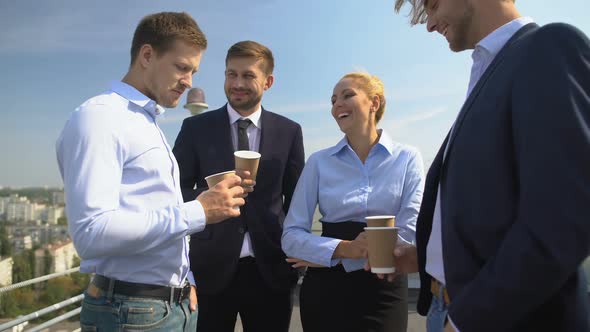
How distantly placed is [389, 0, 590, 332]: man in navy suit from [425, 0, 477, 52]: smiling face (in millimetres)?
165

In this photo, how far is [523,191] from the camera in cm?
101

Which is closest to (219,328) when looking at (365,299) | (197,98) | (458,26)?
(365,299)

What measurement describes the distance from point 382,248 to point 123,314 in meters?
1.05

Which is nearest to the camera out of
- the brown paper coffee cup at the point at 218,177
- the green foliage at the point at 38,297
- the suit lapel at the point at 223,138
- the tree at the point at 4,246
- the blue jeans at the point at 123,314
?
the blue jeans at the point at 123,314

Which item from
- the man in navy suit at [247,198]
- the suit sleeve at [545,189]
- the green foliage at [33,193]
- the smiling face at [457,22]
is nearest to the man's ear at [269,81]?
the man in navy suit at [247,198]

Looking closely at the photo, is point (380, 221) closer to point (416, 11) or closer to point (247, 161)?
point (247, 161)

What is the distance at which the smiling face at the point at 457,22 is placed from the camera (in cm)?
138

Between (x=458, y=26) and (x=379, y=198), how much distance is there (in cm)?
116

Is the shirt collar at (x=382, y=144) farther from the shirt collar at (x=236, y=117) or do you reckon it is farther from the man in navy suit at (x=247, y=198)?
the shirt collar at (x=236, y=117)

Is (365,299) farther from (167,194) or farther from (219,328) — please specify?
(167,194)

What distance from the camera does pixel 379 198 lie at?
239cm

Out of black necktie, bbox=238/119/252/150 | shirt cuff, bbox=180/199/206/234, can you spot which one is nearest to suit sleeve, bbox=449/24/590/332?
shirt cuff, bbox=180/199/206/234

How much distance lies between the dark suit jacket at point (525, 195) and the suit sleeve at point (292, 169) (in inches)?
67.1

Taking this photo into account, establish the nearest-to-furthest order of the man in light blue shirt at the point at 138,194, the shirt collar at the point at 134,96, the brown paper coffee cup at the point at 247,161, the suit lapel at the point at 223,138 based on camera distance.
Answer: the man in light blue shirt at the point at 138,194 → the shirt collar at the point at 134,96 → the brown paper coffee cup at the point at 247,161 → the suit lapel at the point at 223,138
